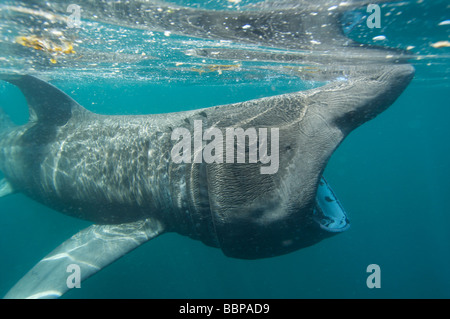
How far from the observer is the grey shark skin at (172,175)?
10.5 feet

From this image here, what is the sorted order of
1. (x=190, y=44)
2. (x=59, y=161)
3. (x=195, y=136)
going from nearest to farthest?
(x=195, y=136) → (x=59, y=161) → (x=190, y=44)

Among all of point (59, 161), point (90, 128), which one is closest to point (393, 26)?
point (90, 128)

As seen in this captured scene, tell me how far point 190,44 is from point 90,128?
5.52m

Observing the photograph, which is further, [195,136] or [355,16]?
[355,16]

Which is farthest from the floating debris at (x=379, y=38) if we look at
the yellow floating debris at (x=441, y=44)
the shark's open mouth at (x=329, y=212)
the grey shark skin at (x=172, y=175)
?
the shark's open mouth at (x=329, y=212)

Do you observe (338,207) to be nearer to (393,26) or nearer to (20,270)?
(393,26)

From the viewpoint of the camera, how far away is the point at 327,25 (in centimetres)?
664

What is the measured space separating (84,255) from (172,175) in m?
2.05

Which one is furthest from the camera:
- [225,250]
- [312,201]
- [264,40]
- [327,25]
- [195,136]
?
[264,40]

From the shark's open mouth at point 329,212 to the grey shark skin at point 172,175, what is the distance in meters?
0.25
